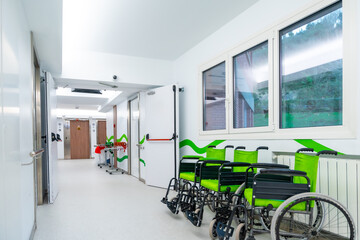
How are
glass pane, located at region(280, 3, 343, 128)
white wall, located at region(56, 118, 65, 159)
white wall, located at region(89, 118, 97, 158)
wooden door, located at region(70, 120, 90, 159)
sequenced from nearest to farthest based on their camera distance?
glass pane, located at region(280, 3, 343, 128), white wall, located at region(56, 118, 65, 159), wooden door, located at region(70, 120, 90, 159), white wall, located at region(89, 118, 97, 158)

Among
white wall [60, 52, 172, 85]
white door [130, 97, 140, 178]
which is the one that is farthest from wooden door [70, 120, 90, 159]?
white wall [60, 52, 172, 85]

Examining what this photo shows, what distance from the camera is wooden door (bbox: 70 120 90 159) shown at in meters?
14.0

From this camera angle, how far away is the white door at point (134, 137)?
23.3 feet

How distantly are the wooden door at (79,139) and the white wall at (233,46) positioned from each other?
1005 cm

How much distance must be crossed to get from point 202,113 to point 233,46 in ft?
4.60

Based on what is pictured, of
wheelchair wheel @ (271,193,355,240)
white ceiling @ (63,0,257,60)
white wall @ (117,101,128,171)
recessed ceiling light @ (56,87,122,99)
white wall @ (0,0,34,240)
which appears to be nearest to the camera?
white wall @ (0,0,34,240)

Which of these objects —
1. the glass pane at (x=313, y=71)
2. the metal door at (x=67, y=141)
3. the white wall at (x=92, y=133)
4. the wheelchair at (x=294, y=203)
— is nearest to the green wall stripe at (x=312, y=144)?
the glass pane at (x=313, y=71)

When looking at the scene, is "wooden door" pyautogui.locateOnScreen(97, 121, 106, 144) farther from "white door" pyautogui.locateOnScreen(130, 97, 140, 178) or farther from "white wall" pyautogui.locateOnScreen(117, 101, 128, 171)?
"white door" pyautogui.locateOnScreen(130, 97, 140, 178)

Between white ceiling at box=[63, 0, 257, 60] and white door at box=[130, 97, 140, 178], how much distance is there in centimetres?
232

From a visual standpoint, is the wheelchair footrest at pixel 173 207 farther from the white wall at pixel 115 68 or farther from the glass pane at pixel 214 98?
the white wall at pixel 115 68

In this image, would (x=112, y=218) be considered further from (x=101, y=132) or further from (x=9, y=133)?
(x=101, y=132)

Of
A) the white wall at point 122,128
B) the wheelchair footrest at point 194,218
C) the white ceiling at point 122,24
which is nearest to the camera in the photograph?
the wheelchair footrest at point 194,218

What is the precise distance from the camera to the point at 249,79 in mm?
3592

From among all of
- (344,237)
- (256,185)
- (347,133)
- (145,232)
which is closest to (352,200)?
(344,237)
